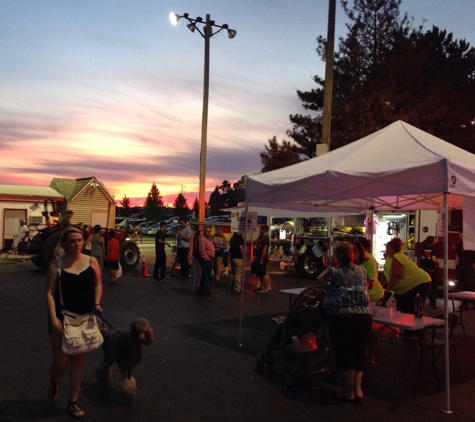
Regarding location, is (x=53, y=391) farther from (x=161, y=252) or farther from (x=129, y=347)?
(x=161, y=252)

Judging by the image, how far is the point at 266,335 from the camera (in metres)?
8.22

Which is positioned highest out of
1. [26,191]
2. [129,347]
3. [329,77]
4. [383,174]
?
[329,77]

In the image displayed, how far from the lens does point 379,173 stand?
19.6 ft

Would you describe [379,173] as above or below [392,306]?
above

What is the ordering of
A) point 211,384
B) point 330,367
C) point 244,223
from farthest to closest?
point 244,223 → point 330,367 → point 211,384

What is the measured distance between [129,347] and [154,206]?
2954 inches

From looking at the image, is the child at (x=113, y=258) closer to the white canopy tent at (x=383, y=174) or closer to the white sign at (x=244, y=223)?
the white sign at (x=244, y=223)

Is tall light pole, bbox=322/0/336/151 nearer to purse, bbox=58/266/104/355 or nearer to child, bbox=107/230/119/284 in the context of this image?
child, bbox=107/230/119/284

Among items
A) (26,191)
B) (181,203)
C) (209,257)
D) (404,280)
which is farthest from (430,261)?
(181,203)

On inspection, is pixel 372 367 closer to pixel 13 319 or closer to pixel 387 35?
pixel 13 319

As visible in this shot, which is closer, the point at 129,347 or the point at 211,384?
the point at 129,347

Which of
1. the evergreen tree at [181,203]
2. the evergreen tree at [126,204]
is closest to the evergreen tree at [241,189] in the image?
the evergreen tree at [181,203]

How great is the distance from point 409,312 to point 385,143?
231cm

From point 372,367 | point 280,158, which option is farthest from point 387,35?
point 372,367
